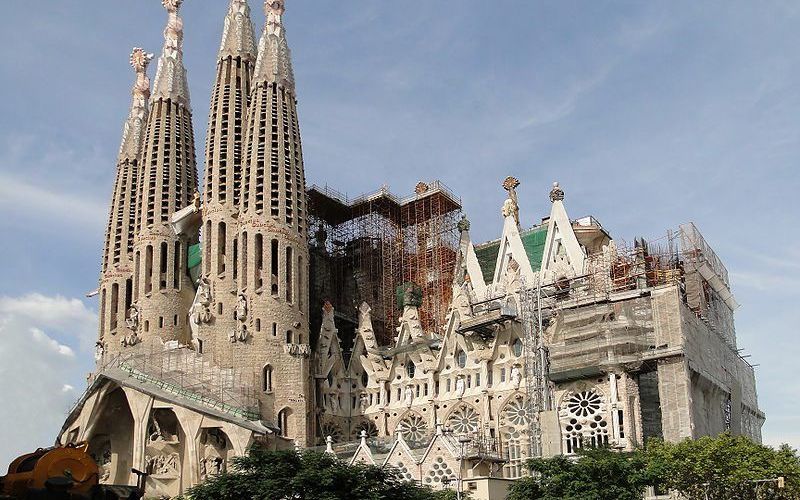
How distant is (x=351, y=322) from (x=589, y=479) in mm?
32763

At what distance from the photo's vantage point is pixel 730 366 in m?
55.3

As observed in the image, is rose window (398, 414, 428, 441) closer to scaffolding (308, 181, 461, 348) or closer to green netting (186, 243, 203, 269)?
scaffolding (308, 181, 461, 348)

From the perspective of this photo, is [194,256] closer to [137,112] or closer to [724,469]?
[137,112]

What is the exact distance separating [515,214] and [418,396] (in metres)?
14.6

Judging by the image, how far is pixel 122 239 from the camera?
214 feet

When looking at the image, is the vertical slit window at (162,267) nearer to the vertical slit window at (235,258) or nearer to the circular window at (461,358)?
the vertical slit window at (235,258)

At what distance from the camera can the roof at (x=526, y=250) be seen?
61281 millimetres

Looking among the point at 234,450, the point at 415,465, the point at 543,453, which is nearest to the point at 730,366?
the point at 543,453

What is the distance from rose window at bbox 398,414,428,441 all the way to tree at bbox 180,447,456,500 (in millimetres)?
23465

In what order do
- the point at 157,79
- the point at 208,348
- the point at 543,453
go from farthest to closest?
1. the point at 157,79
2. the point at 208,348
3. the point at 543,453

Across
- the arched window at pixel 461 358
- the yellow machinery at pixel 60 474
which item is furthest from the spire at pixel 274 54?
the yellow machinery at pixel 60 474

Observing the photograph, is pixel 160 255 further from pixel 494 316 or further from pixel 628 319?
pixel 628 319

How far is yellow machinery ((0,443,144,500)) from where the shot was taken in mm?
15250

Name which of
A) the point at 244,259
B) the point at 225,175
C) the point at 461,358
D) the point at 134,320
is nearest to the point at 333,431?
the point at 461,358
